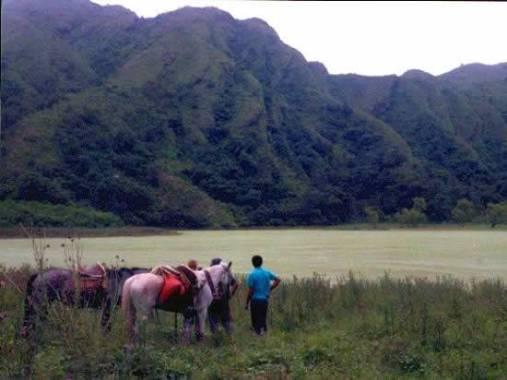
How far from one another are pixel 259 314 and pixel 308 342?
41.8 inches

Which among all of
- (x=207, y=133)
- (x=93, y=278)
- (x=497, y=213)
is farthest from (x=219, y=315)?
(x=207, y=133)

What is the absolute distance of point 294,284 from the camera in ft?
35.8

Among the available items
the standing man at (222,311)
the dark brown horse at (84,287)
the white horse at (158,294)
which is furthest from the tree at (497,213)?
the dark brown horse at (84,287)

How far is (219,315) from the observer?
25.4 feet

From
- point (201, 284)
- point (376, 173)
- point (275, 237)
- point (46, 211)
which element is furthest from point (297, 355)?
point (376, 173)

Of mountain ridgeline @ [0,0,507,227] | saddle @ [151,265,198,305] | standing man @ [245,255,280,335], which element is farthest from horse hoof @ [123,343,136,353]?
mountain ridgeline @ [0,0,507,227]

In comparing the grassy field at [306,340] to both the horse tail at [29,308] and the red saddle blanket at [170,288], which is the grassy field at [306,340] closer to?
the horse tail at [29,308]

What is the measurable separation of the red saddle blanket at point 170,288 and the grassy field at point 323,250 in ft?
18.8

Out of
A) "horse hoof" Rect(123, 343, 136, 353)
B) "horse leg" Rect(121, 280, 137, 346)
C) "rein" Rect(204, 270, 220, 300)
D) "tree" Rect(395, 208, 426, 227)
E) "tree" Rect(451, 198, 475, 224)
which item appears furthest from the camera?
"tree" Rect(395, 208, 426, 227)

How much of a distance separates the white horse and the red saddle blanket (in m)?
0.04

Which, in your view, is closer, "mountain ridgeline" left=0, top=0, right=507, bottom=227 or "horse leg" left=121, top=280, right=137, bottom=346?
"horse leg" left=121, top=280, right=137, bottom=346

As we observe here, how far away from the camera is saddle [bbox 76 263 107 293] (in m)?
6.97

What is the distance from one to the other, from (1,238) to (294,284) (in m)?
4.89

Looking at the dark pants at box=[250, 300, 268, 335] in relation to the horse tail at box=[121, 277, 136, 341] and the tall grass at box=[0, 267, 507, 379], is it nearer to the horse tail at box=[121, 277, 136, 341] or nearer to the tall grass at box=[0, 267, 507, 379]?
the tall grass at box=[0, 267, 507, 379]
